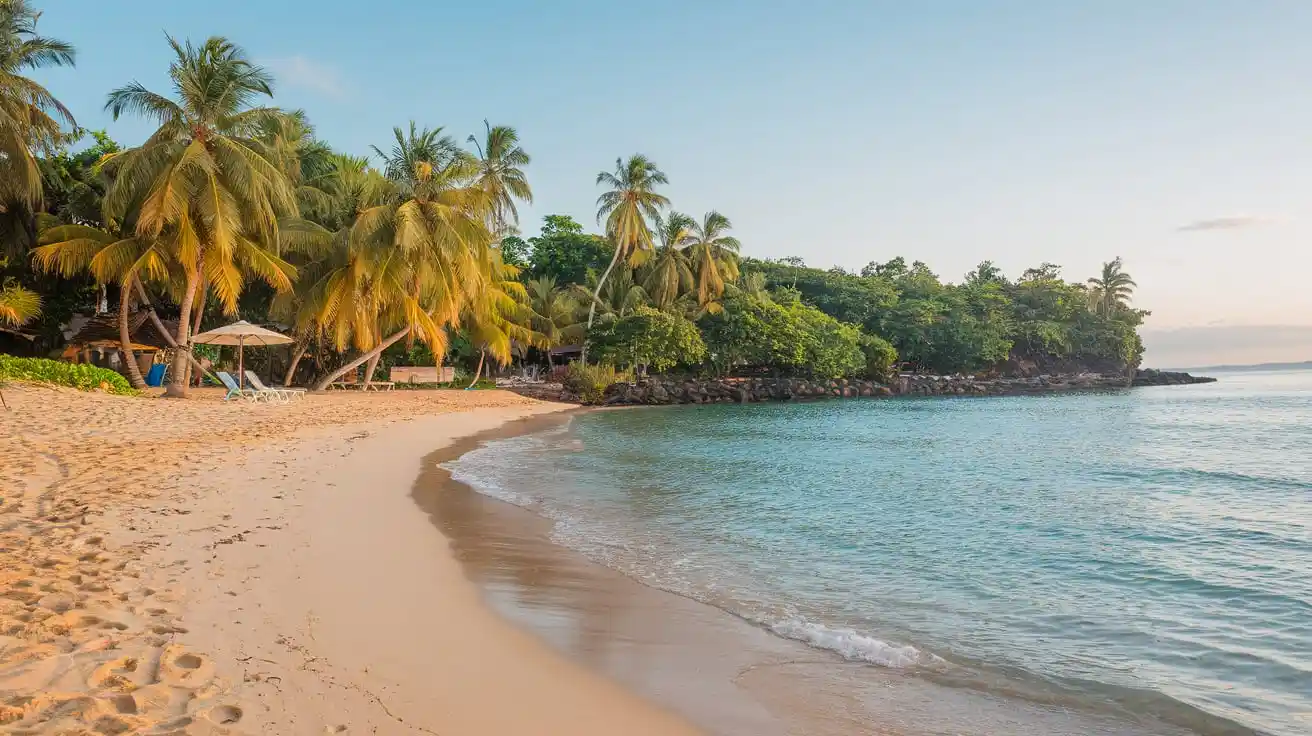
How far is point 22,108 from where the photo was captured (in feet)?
59.2

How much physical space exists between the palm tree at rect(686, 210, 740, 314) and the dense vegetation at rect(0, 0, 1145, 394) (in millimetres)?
129

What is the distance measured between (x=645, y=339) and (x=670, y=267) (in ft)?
23.1

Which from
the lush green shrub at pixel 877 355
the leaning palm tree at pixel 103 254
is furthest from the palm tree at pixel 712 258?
the leaning palm tree at pixel 103 254

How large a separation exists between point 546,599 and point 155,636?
244 centimetres

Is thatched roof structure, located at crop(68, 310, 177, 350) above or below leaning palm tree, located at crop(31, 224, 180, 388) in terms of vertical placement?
below

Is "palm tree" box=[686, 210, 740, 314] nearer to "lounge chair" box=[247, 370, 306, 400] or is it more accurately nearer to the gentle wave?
"lounge chair" box=[247, 370, 306, 400]

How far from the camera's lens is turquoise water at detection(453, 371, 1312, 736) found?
4484mm

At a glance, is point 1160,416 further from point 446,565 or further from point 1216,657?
point 446,565

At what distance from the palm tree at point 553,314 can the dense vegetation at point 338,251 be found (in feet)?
0.39

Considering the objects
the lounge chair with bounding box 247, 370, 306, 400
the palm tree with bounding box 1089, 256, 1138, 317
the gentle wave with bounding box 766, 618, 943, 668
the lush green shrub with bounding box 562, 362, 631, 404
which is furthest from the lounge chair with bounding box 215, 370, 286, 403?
the palm tree with bounding box 1089, 256, 1138, 317

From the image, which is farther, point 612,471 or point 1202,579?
point 612,471

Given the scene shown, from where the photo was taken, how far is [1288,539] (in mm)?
7910

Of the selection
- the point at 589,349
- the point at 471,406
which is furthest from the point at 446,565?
the point at 589,349

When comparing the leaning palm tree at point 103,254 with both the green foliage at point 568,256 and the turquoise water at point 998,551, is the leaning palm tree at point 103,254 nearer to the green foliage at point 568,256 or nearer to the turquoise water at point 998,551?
the turquoise water at point 998,551
